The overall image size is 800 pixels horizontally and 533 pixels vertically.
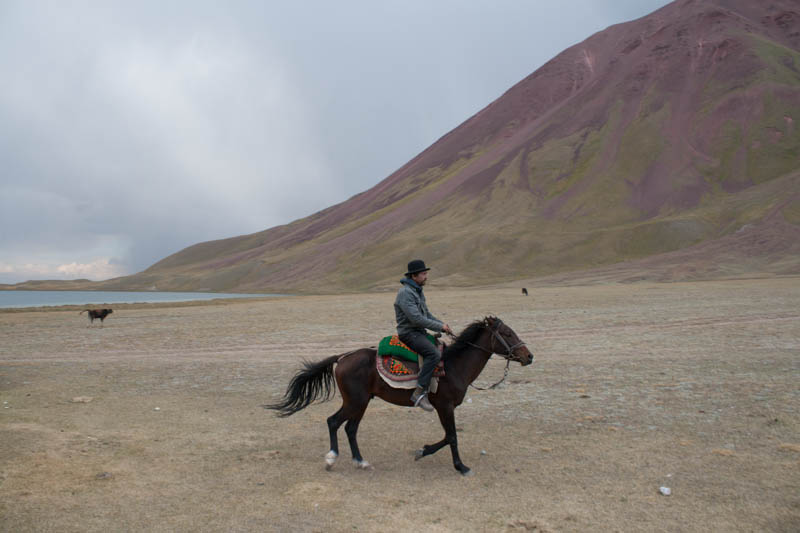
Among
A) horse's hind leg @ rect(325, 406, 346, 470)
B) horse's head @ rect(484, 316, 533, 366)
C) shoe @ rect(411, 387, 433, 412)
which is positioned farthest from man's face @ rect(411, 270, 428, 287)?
horse's hind leg @ rect(325, 406, 346, 470)

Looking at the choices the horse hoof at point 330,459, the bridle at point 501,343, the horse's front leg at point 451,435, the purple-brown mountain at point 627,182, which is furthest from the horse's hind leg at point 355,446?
the purple-brown mountain at point 627,182

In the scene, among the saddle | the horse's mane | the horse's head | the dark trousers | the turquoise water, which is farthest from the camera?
the turquoise water

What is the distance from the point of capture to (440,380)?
7684 mm

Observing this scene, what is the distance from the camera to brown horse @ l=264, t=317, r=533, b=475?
7.62m

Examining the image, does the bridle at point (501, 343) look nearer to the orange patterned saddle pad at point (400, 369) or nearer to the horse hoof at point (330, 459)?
the orange patterned saddle pad at point (400, 369)

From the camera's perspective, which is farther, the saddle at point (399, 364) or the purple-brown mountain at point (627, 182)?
the purple-brown mountain at point (627, 182)

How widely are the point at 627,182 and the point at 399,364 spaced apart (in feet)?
421

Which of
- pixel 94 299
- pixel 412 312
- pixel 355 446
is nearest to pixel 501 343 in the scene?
pixel 412 312

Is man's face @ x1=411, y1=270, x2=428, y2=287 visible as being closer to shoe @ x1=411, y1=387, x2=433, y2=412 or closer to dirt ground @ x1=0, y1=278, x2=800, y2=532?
shoe @ x1=411, y1=387, x2=433, y2=412

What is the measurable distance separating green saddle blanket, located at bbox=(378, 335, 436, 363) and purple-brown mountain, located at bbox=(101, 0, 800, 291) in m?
73.4

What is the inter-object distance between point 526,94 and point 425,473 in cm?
19701

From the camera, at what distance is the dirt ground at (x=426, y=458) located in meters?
5.98

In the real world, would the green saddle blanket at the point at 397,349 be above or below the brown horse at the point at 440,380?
above

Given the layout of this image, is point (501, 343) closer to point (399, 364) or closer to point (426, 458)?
point (399, 364)
